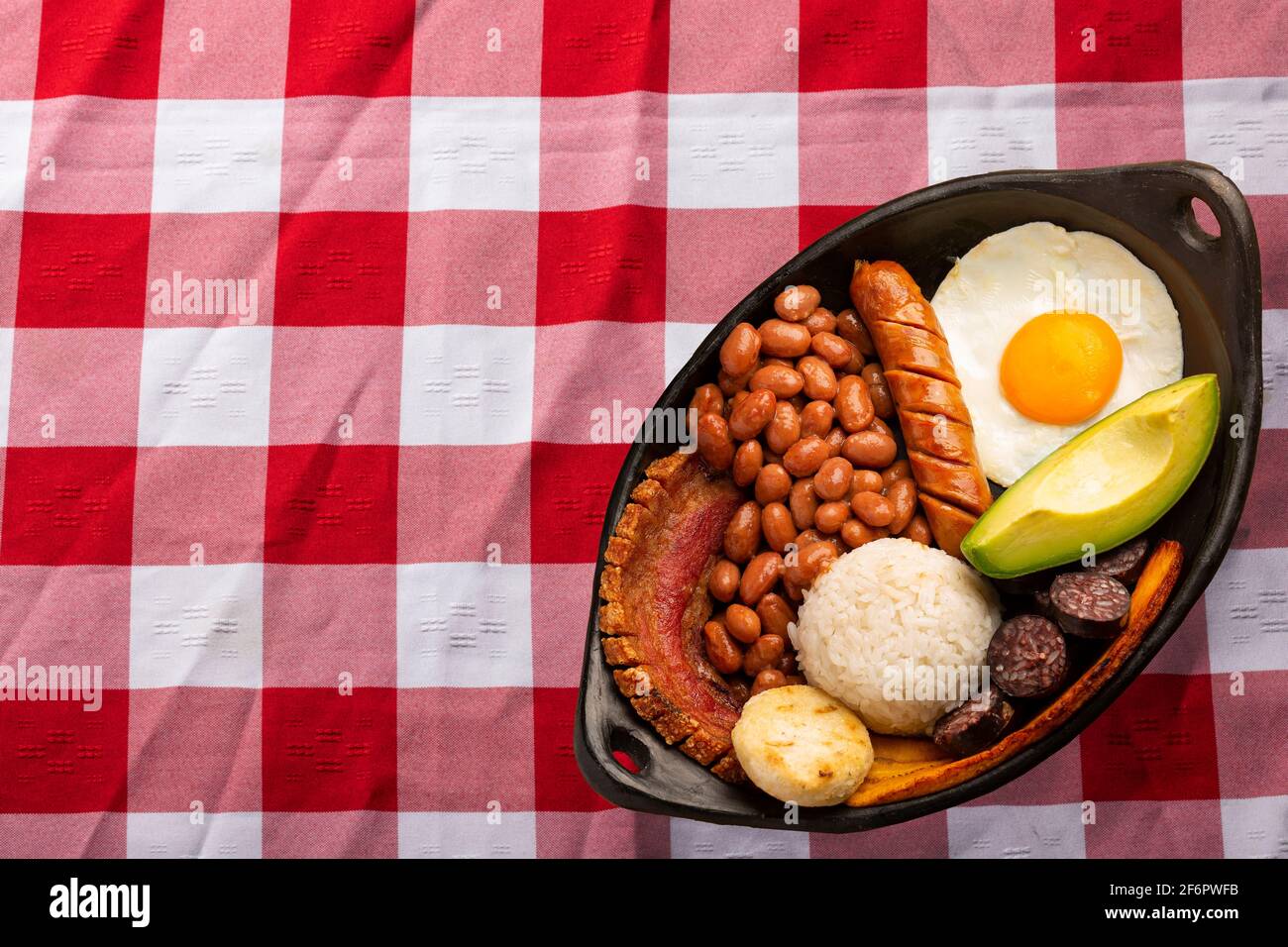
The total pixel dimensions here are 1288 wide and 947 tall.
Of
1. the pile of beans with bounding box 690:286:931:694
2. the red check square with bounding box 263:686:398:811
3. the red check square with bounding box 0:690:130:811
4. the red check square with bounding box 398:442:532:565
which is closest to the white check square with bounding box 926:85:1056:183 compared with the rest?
the pile of beans with bounding box 690:286:931:694

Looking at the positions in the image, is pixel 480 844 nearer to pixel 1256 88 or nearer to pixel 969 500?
pixel 969 500

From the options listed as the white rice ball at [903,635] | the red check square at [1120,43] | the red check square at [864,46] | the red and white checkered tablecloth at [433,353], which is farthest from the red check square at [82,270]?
the red check square at [1120,43]

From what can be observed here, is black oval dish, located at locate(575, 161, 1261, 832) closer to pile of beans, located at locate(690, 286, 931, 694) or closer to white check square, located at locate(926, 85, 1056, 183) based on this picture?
pile of beans, located at locate(690, 286, 931, 694)

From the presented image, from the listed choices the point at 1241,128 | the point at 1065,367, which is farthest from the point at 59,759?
the point at 1241,128

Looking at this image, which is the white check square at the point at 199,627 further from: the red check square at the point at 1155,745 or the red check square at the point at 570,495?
the red check square at the point at 1155,745

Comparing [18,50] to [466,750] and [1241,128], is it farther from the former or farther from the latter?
[1241,128]

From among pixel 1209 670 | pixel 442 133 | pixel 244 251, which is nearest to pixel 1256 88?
pixel 1209 670
